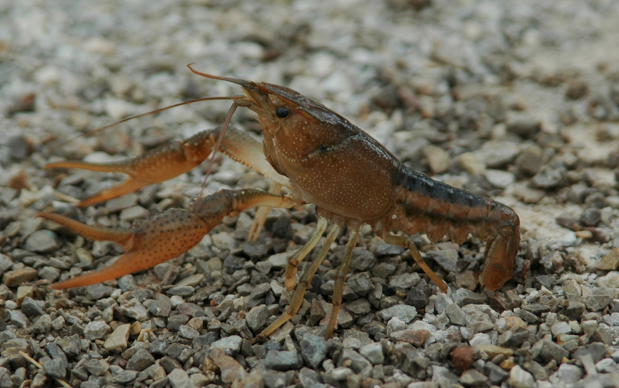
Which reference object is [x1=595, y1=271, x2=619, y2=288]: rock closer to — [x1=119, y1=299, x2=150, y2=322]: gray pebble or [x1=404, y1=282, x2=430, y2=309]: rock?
[x1=404, y1=282, x2=430, y2=309]: rock

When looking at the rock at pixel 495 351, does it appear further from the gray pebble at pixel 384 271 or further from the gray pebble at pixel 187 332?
the gray pebble at pixel 187 332

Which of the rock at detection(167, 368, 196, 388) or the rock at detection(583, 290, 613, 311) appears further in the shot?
the rock at detection(583, 290, 613, 311)

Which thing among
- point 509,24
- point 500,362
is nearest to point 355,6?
point 509,24

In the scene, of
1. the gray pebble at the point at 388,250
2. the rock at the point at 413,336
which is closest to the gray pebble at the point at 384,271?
the gray pebble at the point at 388,250

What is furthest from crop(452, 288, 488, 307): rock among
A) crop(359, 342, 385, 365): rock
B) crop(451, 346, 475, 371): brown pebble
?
crop(359, 342, 385, 365): rock

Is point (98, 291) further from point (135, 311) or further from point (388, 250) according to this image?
point (388, 250)

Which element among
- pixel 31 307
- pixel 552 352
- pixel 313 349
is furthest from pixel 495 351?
pixel 31 307
